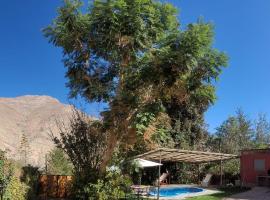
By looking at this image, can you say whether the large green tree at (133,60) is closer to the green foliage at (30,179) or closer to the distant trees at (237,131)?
the green foliage at (30,179)

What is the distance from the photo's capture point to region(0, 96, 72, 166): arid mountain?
196 feet

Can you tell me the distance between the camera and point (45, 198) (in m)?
20.4

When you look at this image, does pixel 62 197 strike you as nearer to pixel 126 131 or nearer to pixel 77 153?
pixel 77 153

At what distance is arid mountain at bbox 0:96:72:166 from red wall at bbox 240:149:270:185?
98.8 ft

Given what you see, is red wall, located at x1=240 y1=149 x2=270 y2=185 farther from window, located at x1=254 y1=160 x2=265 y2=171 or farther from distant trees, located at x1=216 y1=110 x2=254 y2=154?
distant trees, located at x1=216 y1=110 x2=254 y2=154

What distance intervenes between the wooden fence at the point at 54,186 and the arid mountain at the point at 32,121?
3133 cm

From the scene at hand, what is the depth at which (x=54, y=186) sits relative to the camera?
21.7 metres

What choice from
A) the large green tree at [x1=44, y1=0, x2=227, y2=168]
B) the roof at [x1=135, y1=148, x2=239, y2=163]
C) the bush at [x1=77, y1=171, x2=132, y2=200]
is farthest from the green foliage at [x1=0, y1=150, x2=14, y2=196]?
the roof at [x1=135, y1=148, x2=239, y2=163]

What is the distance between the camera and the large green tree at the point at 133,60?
15700mm

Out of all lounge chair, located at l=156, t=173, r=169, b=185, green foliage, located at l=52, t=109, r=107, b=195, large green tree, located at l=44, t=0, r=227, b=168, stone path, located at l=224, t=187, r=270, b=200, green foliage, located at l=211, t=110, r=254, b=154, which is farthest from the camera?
green foliage, located at l=211, t=110, r=254, b=154

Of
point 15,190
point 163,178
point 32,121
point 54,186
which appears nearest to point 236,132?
point 163,178

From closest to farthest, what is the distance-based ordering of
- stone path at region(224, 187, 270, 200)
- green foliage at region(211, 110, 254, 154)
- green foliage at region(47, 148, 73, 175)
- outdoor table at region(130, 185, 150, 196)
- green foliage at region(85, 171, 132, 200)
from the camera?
green foliage at region(85, 171, 132, 200), outdoor table at region(130, 185, 150, 196), stone path at region(224, 187, 270, 200), green foliage at region(47, 148, 73, 175), green foliage at region(211, 110, 254, 154)

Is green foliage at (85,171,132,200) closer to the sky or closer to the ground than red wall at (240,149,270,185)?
closer to the ground

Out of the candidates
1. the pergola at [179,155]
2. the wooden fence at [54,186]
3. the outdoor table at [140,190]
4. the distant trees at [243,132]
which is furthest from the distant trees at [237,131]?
the wooden fence at [54,186]
